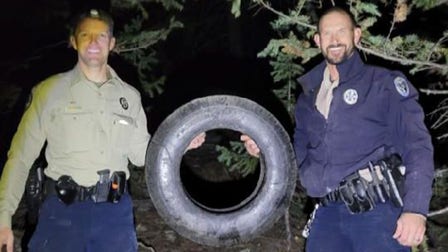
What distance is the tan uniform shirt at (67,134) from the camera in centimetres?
351

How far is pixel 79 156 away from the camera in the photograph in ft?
11.6

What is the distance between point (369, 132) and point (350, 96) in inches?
9.1

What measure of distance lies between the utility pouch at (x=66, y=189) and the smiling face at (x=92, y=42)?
678 millimetres

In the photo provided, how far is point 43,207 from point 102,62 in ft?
3.00

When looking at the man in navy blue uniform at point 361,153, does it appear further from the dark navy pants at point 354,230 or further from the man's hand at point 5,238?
the man's hand at point 5,238

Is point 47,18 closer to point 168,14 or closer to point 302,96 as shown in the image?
point 168,14

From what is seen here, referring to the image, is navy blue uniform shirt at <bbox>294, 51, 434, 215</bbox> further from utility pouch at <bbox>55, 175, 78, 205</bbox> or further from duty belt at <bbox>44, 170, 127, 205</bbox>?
utility pouch at <bbox>55, 175, 78, 205</bbox>

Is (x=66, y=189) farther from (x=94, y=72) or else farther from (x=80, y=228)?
(x=94, y=72)

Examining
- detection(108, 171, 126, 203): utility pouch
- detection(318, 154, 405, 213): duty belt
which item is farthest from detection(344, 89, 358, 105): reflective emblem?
detection(108, 171, 126, 203): utility pouch

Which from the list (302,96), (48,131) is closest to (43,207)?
(48,131)

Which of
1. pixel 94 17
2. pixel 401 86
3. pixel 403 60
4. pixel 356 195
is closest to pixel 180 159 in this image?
A: pixel 94 17

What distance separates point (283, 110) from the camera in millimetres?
6203

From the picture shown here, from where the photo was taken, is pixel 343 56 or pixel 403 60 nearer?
pixel 343 56

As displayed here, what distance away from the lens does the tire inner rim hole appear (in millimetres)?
6223
